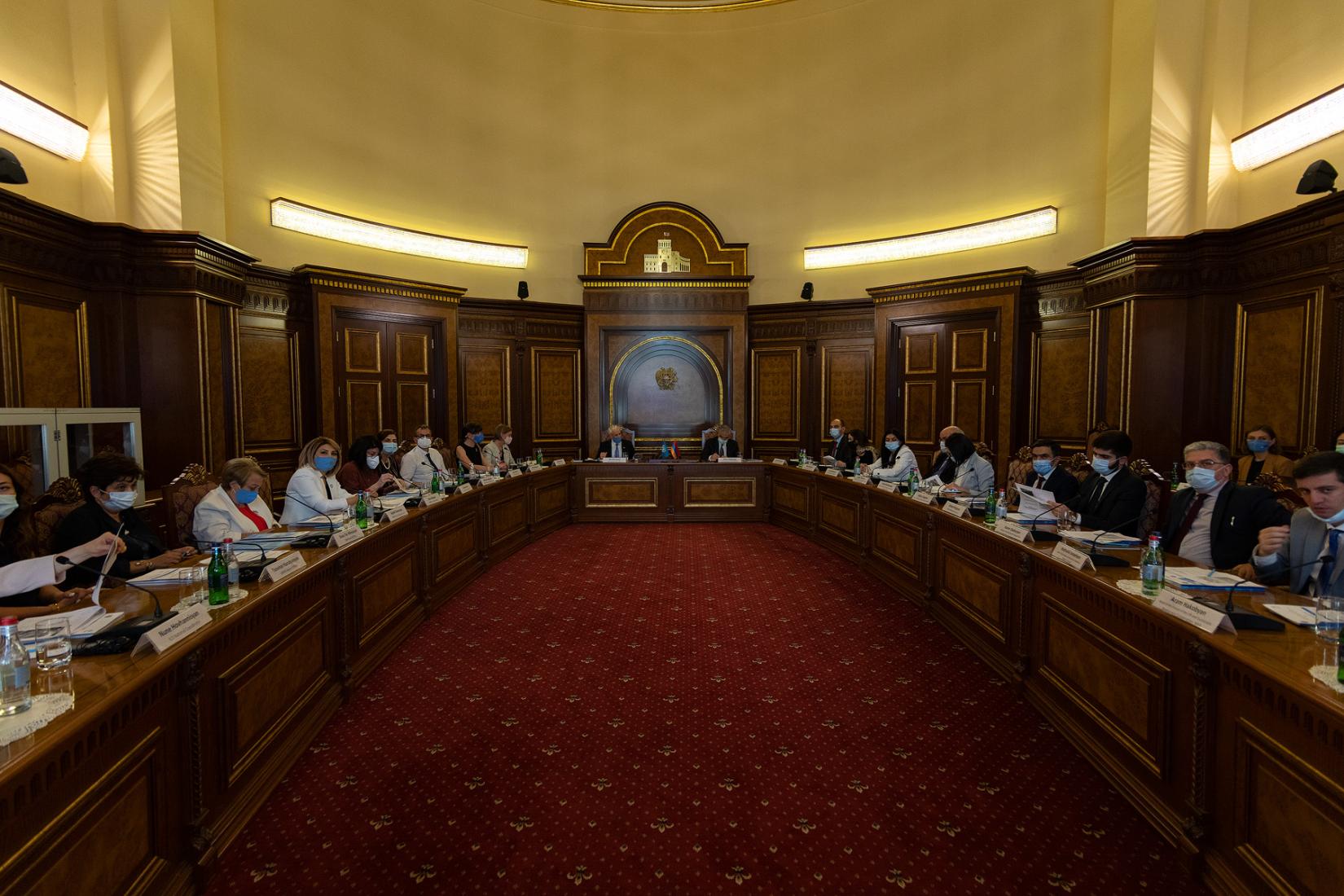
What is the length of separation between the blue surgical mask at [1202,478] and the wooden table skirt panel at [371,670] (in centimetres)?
80

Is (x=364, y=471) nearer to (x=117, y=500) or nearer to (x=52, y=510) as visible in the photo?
(x=52, y=510)

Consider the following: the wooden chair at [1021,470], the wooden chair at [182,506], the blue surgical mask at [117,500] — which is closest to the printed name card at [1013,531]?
the wooden chair at [1021,470]

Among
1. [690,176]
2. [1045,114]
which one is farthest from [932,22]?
[690,176]

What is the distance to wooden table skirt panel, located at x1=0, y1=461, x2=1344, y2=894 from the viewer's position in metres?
1.59

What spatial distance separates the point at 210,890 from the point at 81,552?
52.0 inches

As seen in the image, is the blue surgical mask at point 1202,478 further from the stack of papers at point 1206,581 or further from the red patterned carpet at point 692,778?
the red patterned carpet at point 692,778

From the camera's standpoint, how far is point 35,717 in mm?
1527

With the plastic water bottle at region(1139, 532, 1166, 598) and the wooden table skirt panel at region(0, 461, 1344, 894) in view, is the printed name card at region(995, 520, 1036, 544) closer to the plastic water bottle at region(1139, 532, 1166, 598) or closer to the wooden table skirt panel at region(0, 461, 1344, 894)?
the wooden table skirt panel at region(0, 461, 1344, 894)

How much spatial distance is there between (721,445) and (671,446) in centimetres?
103

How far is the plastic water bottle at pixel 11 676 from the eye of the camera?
60.8 inches

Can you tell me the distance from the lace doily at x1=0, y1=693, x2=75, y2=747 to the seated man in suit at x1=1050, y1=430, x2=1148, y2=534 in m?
4.14

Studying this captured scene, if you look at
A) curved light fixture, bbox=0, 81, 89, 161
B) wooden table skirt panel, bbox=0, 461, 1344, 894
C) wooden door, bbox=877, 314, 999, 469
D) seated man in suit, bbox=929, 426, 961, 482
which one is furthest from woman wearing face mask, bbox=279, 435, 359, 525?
wooden door, bbox=877, 314, 999, 469

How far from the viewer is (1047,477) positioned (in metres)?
4.44

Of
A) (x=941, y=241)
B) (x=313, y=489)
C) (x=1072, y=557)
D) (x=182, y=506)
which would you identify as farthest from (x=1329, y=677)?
(x=941, y=241)
